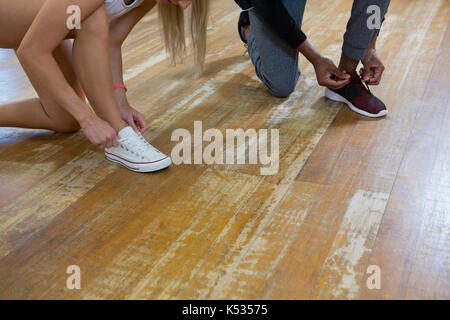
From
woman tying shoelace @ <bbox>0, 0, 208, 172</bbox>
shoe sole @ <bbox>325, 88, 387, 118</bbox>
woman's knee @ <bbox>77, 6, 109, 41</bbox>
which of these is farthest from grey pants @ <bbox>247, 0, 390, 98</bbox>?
woman's knee @ <bbox>77, 6, 109, 41</bbox>

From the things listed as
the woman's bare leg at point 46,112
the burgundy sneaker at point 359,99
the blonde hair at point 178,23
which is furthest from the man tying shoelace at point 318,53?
the woman's bare leg at point 46,112

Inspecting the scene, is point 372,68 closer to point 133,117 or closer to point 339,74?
point 339,74

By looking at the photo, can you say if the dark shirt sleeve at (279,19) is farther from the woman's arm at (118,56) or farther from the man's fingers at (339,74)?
the woman's arm at (118,56)

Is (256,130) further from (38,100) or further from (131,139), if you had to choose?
(38,100)

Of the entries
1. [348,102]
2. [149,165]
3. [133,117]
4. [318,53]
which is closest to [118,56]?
[133,117]

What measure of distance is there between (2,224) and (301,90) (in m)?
1.03

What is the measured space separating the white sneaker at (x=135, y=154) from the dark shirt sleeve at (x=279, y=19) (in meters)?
0.53

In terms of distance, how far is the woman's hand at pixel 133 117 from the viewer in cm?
142

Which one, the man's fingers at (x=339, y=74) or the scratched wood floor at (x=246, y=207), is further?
the man's fingers at (x=339, y=74)

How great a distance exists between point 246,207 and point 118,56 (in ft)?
2.18

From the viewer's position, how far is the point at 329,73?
4.99 feet

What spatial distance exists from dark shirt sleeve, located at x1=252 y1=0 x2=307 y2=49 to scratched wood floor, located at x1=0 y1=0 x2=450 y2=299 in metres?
0.21

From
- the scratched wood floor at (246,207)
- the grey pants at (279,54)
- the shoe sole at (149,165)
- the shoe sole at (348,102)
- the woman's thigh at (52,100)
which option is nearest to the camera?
the scratched wood floor at (246,207)

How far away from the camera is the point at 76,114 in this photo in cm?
117
